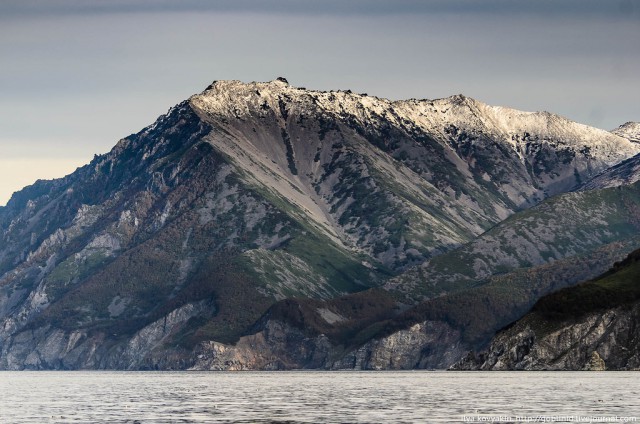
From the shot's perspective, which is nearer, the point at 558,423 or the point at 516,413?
the point at 558,423

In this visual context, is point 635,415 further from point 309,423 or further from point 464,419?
point 309,423

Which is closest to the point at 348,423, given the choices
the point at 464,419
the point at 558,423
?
the point at 464,419

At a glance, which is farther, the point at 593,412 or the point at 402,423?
the point at 593,412

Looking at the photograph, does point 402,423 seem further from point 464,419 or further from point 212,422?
point 212,422

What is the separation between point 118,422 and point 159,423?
697 cm

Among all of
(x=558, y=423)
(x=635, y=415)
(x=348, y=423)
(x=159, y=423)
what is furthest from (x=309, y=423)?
(x=635, y=415)

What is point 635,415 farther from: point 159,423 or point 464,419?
point 159,423

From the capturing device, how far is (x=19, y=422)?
19425 cm

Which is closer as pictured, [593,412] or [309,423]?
[309,423]

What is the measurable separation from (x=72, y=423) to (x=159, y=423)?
13488mm

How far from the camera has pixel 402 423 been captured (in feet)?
595

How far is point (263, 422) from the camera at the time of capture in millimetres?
186875

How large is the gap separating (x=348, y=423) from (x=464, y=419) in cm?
1719

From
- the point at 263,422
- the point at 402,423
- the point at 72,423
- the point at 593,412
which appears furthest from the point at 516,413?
the point at 72,423
